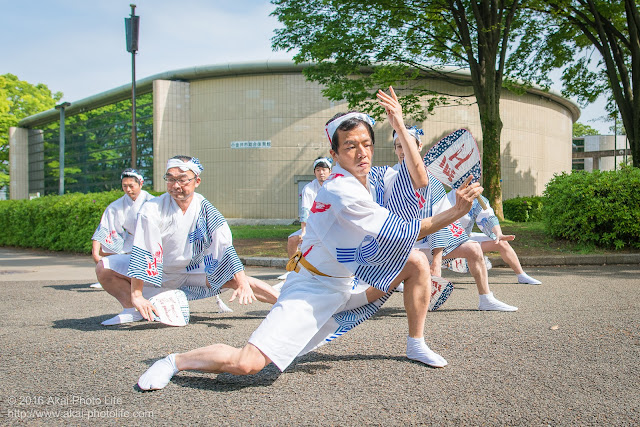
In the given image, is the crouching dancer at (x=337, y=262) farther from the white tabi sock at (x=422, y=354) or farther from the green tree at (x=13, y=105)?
the green tree at (x=13, y=105)

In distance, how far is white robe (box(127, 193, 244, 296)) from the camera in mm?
4453

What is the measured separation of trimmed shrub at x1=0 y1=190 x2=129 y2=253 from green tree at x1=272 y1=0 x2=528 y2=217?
6408 mm

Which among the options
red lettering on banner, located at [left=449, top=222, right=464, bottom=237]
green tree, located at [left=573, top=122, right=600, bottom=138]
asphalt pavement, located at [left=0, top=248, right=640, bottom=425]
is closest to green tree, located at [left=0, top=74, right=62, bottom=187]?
asphalt pavement, located at [left=0, top=248, right=640, bottom=425]

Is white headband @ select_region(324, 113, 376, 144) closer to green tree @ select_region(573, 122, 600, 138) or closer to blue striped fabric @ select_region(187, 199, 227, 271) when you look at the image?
blue striped fabric @ select_region(187, 199, 227, 271)

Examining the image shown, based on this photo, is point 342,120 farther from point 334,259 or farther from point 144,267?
point 144,267

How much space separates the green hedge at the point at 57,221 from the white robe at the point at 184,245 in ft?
27.8

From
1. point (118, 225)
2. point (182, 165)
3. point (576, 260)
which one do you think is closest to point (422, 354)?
point (182, 165)

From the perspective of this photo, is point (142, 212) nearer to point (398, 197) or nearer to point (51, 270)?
point (398, 197)

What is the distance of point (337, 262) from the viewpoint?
10.2ft

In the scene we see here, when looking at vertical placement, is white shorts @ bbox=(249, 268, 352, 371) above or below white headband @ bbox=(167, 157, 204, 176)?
below

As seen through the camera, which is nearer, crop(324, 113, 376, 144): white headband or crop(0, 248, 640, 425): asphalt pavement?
crop(0, 248, 640, 425): asphalt pavement

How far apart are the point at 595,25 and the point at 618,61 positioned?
1269 mm

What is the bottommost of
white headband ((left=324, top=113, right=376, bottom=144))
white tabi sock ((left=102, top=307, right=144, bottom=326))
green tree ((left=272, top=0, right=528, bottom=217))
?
white tabi sock ((left=102, top=307, right=144, bottom=326))

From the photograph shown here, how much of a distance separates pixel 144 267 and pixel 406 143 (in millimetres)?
2448
